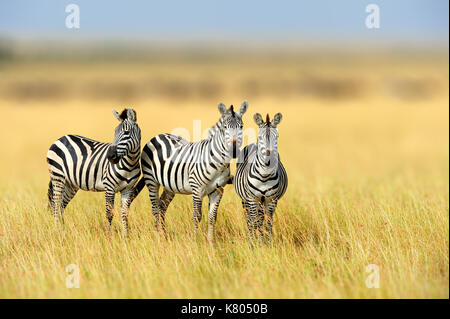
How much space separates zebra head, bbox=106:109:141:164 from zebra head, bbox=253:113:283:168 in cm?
189

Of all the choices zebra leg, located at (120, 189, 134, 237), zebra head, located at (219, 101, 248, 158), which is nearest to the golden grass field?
zebra leg, located at (120, 189, 134, 237)

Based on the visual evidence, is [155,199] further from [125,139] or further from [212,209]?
[125,139]

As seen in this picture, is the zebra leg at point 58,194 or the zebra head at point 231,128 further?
the zebra leg at point 58,194

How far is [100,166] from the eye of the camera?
8461 millimetres

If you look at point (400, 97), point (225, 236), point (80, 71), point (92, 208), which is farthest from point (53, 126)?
point (80, 71)

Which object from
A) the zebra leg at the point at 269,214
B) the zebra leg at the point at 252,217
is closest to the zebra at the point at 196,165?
the zebra leg at the point at 252,217

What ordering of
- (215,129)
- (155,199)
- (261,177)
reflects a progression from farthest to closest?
1. (155,199)
2. (215,129)
3. (261,177)

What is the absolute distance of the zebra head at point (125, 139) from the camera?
7.82 m

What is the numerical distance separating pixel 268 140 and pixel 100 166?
113 inches

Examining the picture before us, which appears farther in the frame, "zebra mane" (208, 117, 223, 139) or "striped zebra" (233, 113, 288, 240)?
"zebra mane" (208, 117, 223, 139)

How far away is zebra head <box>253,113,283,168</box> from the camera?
279 inches

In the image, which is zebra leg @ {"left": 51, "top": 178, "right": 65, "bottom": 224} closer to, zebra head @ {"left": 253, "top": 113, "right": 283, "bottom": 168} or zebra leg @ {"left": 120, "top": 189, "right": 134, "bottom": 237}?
zebra leg @ {"left": 120, "top": 189, "right": 134, "bottom": 237}

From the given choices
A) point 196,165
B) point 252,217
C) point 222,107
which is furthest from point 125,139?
point 252,217

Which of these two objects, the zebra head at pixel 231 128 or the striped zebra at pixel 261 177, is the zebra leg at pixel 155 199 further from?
the zebra head at pixel 231 128
